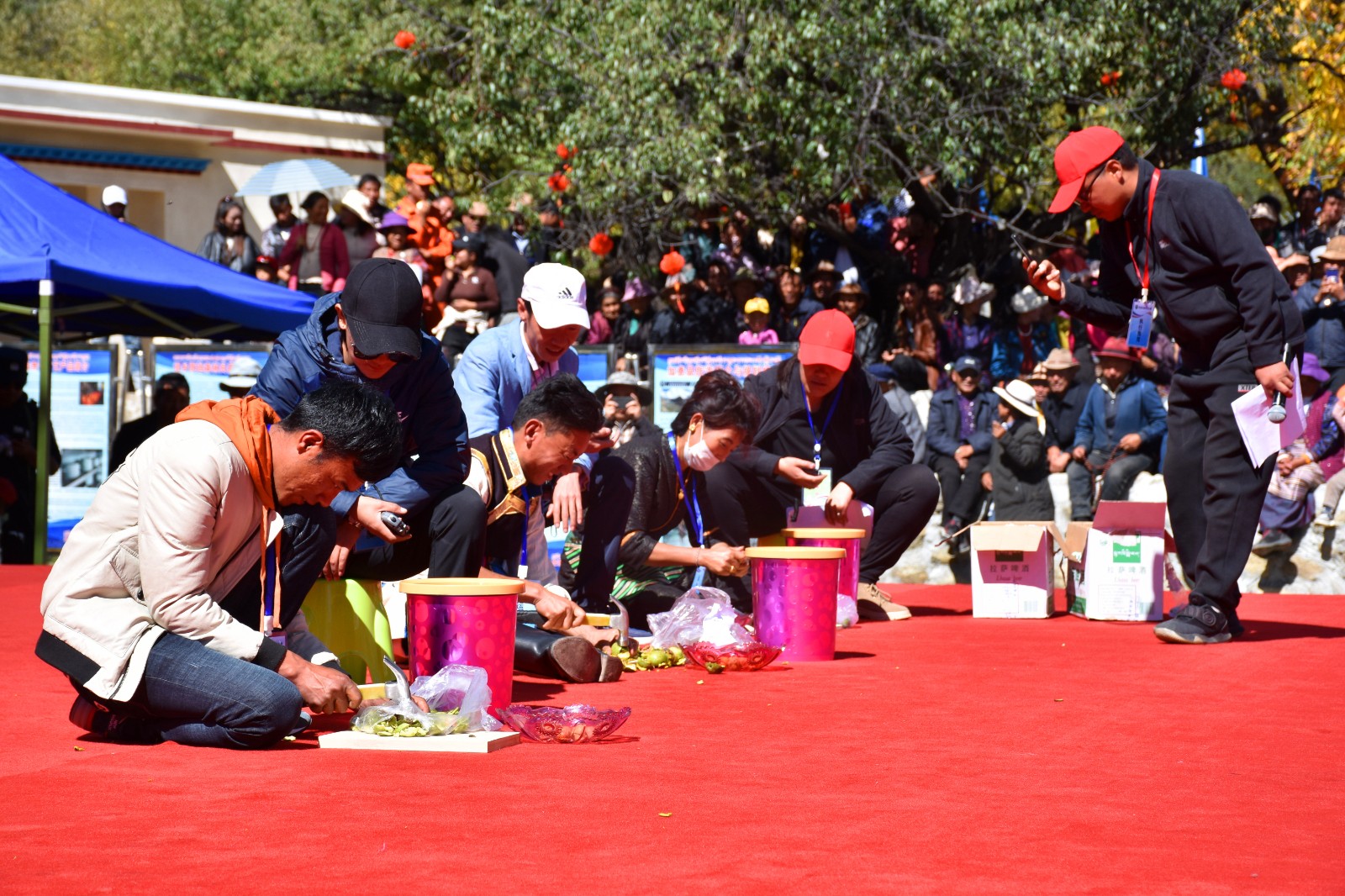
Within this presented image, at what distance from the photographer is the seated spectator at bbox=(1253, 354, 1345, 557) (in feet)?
32.8

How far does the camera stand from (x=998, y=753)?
13.9ft

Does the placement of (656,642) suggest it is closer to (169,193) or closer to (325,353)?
(325,353)

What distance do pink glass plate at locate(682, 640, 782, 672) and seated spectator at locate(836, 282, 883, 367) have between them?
705cm

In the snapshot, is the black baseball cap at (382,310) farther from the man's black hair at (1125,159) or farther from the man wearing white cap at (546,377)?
the man's black hair at (1125,159)

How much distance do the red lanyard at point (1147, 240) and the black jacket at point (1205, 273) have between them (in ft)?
0.04

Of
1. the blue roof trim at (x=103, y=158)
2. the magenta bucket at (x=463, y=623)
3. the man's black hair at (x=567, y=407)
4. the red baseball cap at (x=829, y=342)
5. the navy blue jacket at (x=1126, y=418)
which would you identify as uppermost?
the blue roof trim at (x=103, y=158)

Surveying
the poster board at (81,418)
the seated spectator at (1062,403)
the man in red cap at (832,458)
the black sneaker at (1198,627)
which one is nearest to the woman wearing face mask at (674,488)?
the man in red cap at (832,458)

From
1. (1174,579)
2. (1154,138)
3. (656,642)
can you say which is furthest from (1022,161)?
(656,642)

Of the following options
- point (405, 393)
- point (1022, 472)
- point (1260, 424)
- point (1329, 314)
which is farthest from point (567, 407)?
point (1329, 314)

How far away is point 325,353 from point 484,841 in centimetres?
256

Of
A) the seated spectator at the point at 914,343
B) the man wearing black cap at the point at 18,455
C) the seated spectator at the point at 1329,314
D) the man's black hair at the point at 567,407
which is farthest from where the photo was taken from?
the seated spectator at the point at 914,343

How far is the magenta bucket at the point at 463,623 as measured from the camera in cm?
472

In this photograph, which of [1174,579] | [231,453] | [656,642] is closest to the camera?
[231,453]

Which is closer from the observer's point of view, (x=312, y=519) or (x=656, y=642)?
(x=312, y=519)
